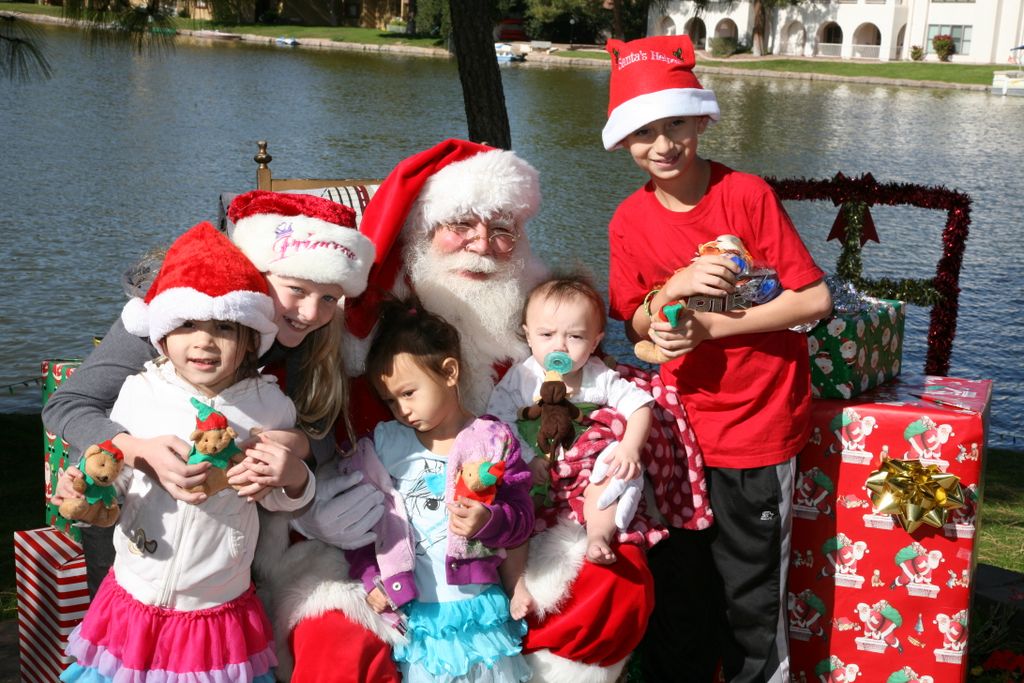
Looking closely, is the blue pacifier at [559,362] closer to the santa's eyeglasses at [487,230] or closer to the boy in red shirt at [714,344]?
the boy in red shirt at [714,344]

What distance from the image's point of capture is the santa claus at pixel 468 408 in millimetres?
2588

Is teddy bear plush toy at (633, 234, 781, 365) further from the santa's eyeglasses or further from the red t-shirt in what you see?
the santa's eyeglasses

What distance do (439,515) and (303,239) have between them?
0.77m

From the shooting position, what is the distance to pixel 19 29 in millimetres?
7117

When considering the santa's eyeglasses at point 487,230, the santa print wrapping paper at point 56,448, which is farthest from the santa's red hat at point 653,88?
the santa print wrapping paper at point 56,448

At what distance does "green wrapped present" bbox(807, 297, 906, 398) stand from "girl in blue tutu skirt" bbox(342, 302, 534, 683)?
3.51ft

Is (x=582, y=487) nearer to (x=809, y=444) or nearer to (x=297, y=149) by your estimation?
(x=809, y=444)

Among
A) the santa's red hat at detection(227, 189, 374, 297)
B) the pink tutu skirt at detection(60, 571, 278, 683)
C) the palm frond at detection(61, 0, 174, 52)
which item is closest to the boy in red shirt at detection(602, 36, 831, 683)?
the santa's red hat at detection(227, 189, 374, 297)

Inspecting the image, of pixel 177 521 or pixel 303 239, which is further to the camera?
pixel 303 239

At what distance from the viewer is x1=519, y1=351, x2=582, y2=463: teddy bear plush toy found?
2.76m

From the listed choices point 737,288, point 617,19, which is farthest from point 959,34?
point 737,288

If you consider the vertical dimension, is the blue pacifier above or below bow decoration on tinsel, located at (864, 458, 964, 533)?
above

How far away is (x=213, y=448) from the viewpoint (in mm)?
2240

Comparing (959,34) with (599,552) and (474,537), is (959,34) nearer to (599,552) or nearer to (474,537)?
(599,552)
